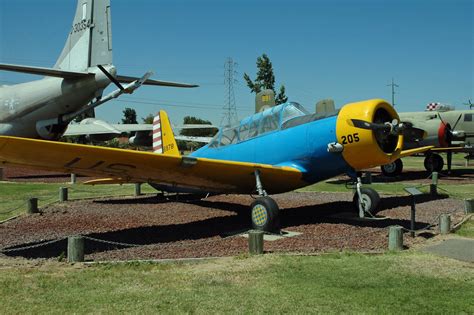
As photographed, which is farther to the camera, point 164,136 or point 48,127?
point 48,127

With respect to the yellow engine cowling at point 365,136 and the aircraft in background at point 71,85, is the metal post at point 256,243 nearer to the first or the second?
the yellow engine cowling at point 365,136

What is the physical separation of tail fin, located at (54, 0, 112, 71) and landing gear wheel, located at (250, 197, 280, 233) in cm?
1306

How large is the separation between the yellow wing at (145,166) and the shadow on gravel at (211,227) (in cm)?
80

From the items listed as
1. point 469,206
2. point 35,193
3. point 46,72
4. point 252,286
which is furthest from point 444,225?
point 46,72

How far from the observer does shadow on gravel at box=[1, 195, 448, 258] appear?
7.15 m

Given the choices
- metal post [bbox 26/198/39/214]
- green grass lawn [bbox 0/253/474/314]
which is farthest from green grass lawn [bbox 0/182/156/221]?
green grass lawn [bbox 0/253/474/314]

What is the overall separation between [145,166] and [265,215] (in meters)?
2.26

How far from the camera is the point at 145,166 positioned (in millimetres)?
7543

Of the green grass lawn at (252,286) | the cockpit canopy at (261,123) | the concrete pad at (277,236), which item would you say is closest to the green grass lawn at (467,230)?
the green grass lawn at (252,286)

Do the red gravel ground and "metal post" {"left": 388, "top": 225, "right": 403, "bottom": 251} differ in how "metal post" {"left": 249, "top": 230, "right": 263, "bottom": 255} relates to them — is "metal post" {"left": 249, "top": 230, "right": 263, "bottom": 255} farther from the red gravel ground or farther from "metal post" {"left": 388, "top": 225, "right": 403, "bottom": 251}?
"metal post" {"left": 388, "top": 225, "right": 403, "bottom": 251}

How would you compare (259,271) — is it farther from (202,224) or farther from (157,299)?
(202,224)

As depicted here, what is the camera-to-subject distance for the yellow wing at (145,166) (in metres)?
6.28

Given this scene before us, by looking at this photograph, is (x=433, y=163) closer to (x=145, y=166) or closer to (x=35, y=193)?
(x=35, y=193)

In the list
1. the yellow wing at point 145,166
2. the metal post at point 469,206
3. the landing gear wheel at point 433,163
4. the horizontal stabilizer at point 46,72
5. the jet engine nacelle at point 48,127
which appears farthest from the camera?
the landing gear wheel at point 433,163
